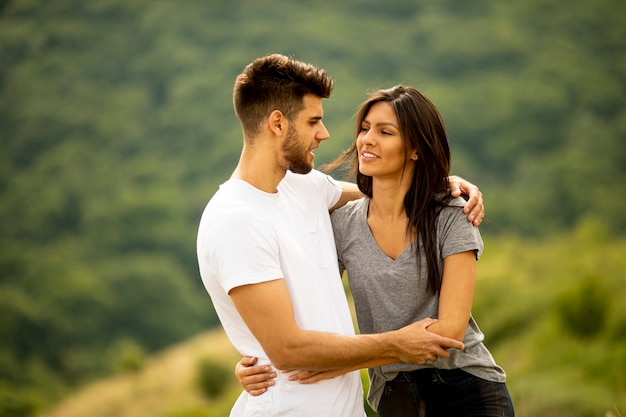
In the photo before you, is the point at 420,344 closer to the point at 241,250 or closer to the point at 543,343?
the point at 241,250

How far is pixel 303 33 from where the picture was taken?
65.8m

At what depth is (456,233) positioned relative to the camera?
111 inches

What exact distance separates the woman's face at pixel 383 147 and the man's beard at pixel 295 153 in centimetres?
25

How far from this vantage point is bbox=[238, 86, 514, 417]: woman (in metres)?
2.81

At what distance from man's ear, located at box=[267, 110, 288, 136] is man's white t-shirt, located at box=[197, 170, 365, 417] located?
0.23m

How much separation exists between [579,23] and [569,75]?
309 inches

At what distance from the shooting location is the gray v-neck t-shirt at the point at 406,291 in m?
2.84

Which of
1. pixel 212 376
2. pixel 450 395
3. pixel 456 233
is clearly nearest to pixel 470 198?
pixel 456 233

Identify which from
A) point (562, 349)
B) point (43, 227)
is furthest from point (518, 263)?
point (43, 227)

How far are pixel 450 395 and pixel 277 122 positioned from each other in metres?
1.20

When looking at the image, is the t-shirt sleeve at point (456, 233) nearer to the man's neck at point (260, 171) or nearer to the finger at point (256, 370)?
the man's neck at point (260, 171)

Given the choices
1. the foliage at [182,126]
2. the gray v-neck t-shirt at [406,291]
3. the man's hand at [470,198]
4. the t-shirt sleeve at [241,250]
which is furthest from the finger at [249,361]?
the foliage at [182,126]

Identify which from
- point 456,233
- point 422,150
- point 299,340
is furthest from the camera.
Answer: point 422,150

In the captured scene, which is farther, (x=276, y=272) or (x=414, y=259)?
(x=414, y=259)
